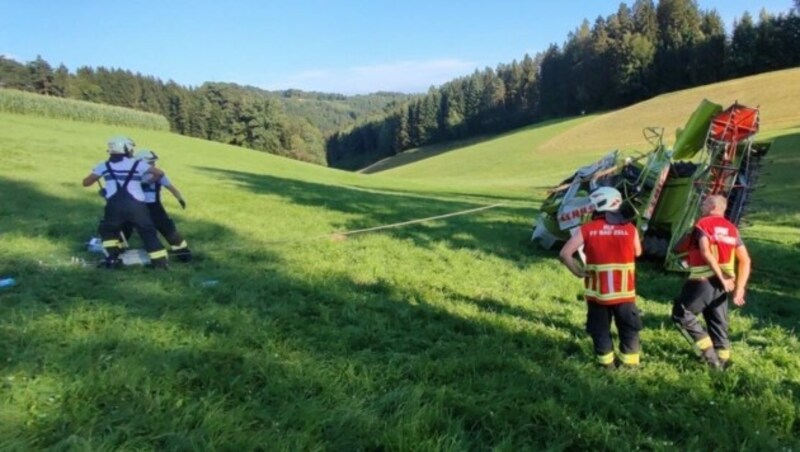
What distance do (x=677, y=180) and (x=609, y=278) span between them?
566 cm

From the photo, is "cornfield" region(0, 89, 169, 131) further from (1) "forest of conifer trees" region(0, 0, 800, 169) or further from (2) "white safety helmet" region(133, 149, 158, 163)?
(2) "white safety helmet" region(133, 149, 158, 163)

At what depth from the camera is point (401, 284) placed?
8.62 m

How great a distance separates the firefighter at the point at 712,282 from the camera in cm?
602

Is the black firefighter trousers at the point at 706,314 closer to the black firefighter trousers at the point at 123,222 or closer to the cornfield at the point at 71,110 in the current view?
the black firefighter trousers at the point at 123,222

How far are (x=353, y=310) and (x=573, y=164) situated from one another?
4347 centimetres

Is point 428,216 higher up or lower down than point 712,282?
lower down

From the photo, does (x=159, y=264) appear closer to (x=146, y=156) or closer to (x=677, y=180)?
(x=146, y=156)

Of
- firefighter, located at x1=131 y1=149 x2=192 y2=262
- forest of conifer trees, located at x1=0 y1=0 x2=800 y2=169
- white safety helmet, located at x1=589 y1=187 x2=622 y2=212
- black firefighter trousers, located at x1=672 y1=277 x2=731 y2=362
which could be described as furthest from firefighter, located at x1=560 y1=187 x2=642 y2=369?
forest of conifer trees, located at x1=0 y1=0 x2=800 y2=169

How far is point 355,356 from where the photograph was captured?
17.7 feet

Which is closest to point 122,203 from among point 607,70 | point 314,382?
point 314,382

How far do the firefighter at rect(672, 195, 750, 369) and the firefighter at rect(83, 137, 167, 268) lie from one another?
22.5 feet

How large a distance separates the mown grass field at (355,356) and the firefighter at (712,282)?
31 centimetres

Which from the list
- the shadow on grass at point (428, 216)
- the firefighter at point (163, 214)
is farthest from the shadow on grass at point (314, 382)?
the shadow on grass at point (428, 216)

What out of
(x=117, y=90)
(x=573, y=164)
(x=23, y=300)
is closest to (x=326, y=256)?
(x=23, y=300)
